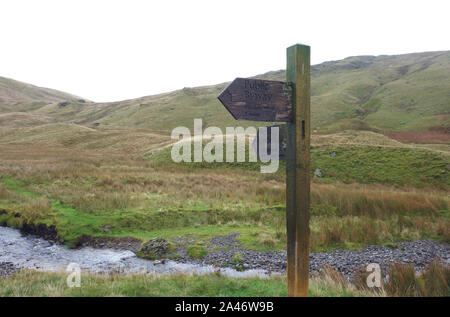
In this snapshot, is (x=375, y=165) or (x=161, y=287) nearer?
(x=161, y=287)

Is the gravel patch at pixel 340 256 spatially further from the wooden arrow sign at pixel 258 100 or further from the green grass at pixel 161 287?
the wooden arrow sign at pixel 258 100

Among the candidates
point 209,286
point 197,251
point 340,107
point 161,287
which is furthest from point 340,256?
point 340,107

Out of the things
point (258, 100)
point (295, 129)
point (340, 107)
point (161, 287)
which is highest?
point (340, 107)

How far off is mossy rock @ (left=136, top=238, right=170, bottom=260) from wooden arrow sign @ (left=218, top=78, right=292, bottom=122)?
8327 millimetres

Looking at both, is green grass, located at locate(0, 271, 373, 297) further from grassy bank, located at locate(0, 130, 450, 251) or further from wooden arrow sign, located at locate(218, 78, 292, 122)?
grassy bank, located at locate(0, 130, 450, 251)

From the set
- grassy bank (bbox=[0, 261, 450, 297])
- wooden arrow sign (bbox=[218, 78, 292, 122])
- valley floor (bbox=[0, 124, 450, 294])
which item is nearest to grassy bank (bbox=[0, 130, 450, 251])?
valley floor (bbox=[0, 124, 450, 294])

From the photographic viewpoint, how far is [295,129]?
4309mm

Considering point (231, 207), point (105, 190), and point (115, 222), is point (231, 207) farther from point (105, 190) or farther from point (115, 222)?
point (105, 190)

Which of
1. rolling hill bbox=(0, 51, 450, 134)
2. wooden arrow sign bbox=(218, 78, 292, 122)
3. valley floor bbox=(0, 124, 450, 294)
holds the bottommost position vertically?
valley floor bbox=(0, 124, 450, 294)

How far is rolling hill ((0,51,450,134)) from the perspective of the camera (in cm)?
7088

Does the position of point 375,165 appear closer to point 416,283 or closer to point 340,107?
point 416,283

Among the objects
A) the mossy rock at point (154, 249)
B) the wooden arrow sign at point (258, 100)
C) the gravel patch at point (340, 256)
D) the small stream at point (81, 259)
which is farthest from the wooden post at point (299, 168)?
the mossy rock at point (154, 249)

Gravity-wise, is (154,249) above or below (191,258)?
above

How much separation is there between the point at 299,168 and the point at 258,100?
4.10 feet
